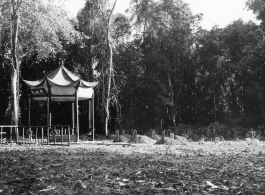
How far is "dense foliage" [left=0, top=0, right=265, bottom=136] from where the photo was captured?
86.2 ft

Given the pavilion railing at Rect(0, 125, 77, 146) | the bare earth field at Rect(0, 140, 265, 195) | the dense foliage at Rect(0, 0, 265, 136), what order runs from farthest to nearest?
the dense foliage at Rect(0, 0, 265, 136) < the pavilion railing at Rect(0, 125, 77, 146) < the bare earth field at Rect(0, 140, 265, 195)

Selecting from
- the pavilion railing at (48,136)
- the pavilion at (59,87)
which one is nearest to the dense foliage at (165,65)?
the pavilion railing at (48,136)

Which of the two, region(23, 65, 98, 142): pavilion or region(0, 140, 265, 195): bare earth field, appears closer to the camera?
region(0, 140, 265, 195): bare earth field

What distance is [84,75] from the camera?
89.8 ft

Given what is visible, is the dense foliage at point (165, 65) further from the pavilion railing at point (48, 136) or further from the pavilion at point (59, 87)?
the pavilion at point (59, 87)

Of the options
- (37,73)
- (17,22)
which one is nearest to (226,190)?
(17,22)

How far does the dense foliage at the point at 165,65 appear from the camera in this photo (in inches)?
1035

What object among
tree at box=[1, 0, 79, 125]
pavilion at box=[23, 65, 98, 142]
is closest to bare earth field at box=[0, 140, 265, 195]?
pavilion at box=[23, 65, 98, 142]

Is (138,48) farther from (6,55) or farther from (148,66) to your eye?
(6,55)

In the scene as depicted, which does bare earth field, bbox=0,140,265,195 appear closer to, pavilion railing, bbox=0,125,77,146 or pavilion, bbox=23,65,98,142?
pavilion railing, bbox=0,125,77,146

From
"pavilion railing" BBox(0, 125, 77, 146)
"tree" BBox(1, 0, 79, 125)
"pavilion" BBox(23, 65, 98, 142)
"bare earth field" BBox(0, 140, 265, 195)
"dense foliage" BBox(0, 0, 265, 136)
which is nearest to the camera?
"bare earth field" BBox(0, 140, 265, 195)

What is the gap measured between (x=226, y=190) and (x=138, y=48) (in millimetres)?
25246

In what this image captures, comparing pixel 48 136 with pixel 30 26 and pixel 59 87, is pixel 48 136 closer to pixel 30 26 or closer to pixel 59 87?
pixel 59 87

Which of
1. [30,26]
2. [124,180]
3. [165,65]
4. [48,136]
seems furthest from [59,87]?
[165,65]
